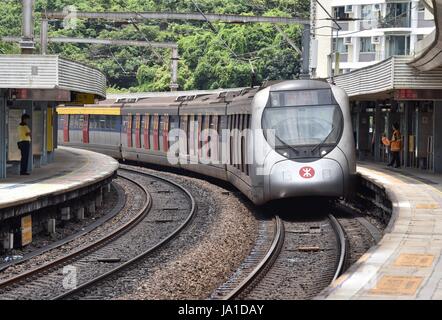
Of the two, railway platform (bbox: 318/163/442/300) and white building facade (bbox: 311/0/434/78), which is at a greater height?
white building facade (bbox: 311/0/434/78)

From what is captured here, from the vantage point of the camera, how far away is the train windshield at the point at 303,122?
63.4 ft

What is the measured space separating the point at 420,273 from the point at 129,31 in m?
65.6

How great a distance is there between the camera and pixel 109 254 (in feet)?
52.5

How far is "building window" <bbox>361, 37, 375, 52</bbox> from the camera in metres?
71.6

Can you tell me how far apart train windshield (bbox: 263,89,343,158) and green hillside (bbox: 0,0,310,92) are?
45.4 meters

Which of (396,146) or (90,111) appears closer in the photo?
(396,146)

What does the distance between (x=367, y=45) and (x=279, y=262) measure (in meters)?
58.9

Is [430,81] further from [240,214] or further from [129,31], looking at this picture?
[129,31]

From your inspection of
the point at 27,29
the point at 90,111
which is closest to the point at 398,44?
the point at 90,111

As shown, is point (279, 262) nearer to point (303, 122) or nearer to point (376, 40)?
point (303, 122)

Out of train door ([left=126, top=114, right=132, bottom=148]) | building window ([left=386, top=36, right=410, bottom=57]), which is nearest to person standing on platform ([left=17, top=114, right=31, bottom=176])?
train door ([left=126, top=114, right=132, bottom=148])

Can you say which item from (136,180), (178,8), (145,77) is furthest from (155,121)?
(145,77)

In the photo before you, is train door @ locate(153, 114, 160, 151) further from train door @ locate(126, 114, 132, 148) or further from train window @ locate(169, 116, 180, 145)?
train door @ locate(126, 114, 132, 148)

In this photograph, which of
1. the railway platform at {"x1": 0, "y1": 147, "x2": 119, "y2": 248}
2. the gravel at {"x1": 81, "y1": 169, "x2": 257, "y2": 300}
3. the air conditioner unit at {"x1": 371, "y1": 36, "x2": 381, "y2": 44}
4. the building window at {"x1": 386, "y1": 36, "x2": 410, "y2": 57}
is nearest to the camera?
the gravel at {"x1": 81, "y1": 169, "x2": 257, "y2": 300}
